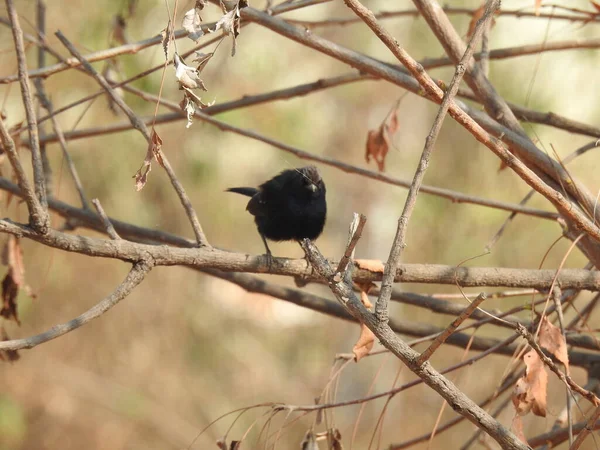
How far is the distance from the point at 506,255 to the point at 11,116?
618cm

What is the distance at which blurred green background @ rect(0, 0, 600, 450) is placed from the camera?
791cm

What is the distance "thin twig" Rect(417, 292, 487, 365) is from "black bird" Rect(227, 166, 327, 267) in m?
2.91

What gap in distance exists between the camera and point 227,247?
10.2 metres

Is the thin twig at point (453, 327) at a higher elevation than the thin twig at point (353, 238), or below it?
below

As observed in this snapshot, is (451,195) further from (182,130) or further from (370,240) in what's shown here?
(370,240)

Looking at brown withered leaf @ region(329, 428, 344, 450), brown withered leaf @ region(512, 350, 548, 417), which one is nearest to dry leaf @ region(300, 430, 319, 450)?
brown withered leaf @ region(329, 428, 344, 450)

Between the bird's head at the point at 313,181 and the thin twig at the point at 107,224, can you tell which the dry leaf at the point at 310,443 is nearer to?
the thin twig at the point at 107,224

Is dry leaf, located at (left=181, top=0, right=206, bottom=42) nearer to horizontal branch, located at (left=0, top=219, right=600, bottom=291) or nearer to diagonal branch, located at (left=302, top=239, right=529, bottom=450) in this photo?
horizontal branch, located at (left=0, top=219, right=600, bottom=291)

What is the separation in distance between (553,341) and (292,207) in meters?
2.48

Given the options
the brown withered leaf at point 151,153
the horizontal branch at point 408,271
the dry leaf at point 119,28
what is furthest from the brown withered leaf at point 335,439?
the dry leaf at point 119,28

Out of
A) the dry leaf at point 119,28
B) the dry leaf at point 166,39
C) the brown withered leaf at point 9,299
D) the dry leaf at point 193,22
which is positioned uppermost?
the dry leaf at point 119,28

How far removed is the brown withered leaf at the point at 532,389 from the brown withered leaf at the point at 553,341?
146 millimetres

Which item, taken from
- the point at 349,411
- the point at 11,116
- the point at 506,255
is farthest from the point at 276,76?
the point at 349,411

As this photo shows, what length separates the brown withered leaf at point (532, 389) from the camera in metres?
2.30
